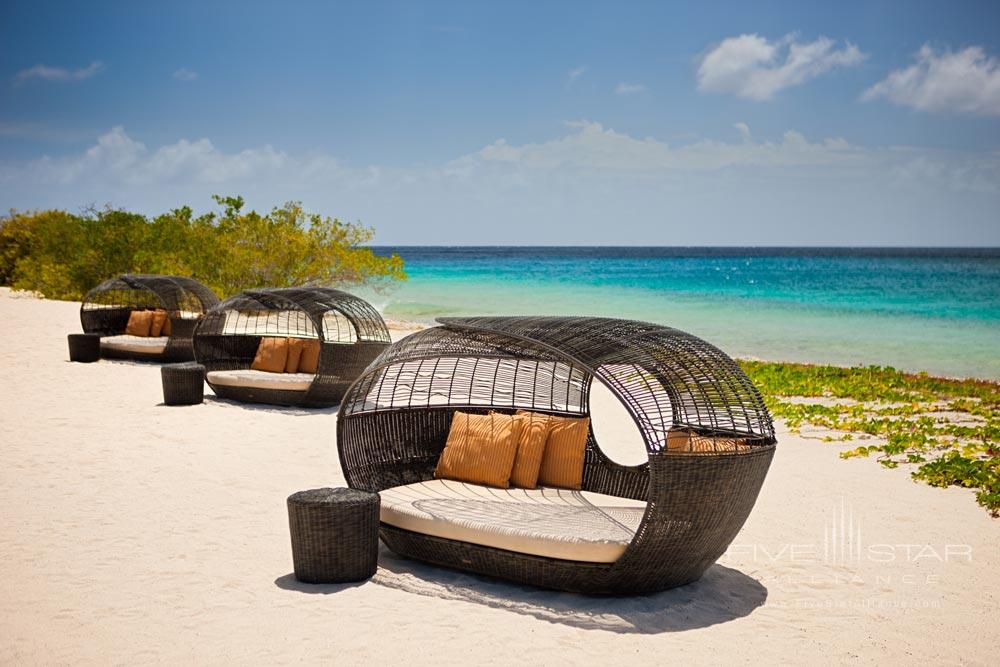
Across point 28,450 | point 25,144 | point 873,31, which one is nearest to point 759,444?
point 28,450

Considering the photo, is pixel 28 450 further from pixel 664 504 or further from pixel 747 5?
pixel 747 5

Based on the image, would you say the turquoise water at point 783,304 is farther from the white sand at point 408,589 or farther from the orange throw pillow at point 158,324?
the white sand at point 408,589

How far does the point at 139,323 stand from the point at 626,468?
12.6 metres

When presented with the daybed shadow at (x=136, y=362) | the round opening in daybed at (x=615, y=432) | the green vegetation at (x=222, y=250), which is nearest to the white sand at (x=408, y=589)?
the round opening in daybed at (x=615, y=432)

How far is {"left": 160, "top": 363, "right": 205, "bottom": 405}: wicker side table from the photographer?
10.9 metres

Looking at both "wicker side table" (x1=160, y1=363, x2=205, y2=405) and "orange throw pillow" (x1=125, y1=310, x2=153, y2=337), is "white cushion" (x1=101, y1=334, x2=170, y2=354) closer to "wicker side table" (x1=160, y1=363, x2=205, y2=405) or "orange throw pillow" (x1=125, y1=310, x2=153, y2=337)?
"orange throw pillow" (x1=125, y1=310, x2=153, y2=337)

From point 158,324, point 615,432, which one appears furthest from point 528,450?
point 158,324

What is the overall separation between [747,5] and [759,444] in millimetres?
39884

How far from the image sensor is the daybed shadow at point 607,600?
4.54 m

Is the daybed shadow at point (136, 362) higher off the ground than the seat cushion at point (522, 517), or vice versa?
the seat cushion at point (522, 517)

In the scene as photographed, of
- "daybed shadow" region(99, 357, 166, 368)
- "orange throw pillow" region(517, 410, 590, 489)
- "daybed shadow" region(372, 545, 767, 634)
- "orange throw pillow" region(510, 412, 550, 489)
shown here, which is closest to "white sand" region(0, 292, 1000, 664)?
"daybed shadow" region(372, 545, 767, 634)

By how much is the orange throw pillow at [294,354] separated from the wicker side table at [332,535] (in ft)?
22.2

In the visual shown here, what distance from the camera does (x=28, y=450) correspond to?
8.30m

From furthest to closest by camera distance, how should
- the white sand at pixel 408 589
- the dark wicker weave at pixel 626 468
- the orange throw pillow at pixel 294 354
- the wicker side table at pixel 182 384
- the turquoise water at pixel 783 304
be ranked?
1. the turquoise water at pixel 783 304
2. the orange throw pillow at pixel 294 354
3. the wicker side table at pixel 182 384
4. the dark wicker weave at pixel 626 468
5. the white sand at pixel 408 589
